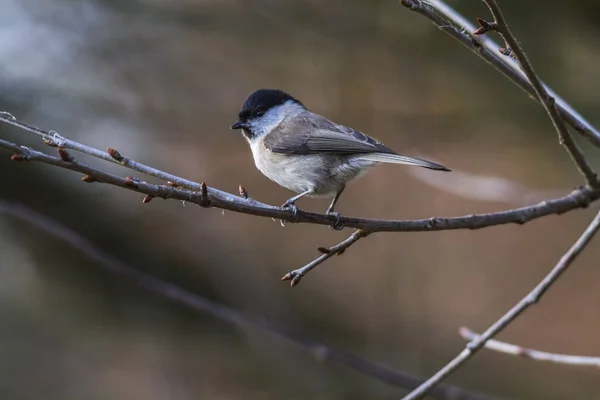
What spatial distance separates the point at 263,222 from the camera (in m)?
4.39

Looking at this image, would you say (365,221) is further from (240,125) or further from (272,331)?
(240,125)

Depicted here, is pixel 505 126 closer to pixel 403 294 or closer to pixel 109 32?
pixel 403 294

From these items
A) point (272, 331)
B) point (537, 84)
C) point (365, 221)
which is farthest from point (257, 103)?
point (537, 84)

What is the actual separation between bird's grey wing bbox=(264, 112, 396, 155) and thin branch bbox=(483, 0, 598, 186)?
0.90 metres

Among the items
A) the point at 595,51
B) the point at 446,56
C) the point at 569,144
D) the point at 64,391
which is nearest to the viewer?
the point at 569,144

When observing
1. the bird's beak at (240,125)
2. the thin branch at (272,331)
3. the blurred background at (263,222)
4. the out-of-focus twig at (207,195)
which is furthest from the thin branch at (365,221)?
the blurred background at (263,222)

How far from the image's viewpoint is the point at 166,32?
13.5 ft

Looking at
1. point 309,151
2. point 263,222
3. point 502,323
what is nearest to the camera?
point 502,323

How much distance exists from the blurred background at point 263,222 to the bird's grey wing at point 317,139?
1.09 meters

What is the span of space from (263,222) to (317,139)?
1855 mm

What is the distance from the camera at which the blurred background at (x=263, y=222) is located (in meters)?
3.79

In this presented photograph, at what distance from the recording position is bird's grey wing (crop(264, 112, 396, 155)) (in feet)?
8.07

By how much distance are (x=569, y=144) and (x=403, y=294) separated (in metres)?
2.74

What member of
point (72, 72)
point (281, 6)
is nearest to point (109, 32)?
point (72, 72)
